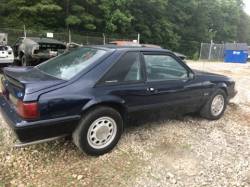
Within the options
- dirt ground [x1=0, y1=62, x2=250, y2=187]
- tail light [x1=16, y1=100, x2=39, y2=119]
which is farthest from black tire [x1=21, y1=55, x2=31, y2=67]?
tail light [x1=16, y1=100, x2=39, y2=119]

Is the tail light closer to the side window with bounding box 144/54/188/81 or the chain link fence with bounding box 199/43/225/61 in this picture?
the side window with bounding box 144/54/188/81

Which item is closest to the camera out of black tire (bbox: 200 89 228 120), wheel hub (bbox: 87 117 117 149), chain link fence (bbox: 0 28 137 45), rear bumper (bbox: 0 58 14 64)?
wheel hub (bbox: 87 117 117 149)

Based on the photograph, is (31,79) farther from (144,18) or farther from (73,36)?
(144,18)

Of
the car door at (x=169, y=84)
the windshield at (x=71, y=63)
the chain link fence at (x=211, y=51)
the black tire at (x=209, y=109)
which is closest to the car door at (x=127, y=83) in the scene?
the car door at (x=169, y=84)

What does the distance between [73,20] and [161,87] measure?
2080cm

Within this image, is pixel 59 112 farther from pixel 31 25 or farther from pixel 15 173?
pixel 31 25

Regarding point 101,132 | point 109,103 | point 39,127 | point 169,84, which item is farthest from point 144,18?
point 39,127

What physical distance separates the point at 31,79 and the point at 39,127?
2.16ft

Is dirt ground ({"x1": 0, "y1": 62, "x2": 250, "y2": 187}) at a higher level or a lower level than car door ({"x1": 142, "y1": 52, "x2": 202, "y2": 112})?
lower

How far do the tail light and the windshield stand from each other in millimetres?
A: 627

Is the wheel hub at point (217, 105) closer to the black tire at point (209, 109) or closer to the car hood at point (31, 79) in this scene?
the black tire at point (209, 109)

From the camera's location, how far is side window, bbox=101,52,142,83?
368 centimetres

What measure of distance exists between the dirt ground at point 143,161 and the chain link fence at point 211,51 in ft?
82.5

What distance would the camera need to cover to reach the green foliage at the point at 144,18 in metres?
22.0
